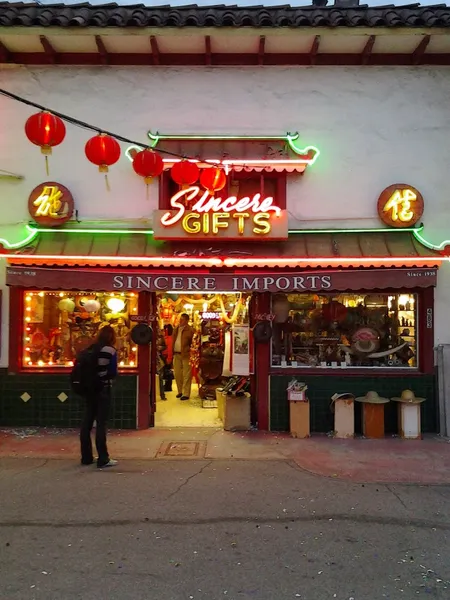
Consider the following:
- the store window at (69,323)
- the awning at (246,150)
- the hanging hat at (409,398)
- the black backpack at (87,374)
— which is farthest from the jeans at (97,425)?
the hanging hat at (409,398)

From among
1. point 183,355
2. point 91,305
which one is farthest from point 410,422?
point 91,305

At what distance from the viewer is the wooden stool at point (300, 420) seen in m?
9.20

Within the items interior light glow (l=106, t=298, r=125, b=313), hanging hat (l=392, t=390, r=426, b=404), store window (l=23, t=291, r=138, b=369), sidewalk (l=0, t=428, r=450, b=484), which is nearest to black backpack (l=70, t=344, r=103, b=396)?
sidewalk (l=0, t=428, r=450, b=484)

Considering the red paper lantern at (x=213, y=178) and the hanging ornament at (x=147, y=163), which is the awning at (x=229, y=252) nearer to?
the red paper lantern at (x=213, y=178)

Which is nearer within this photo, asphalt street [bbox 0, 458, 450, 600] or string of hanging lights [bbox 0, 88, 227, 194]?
asphalt street [bbox 0, 458, 450, 600]

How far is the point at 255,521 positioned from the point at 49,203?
251 inches

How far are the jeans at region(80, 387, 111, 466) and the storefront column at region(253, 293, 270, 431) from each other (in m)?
3.01

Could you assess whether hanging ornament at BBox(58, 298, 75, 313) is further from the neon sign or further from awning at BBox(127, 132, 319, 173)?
awning at BBox(127, 132, 319, 173)

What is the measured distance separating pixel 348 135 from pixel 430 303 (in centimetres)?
334

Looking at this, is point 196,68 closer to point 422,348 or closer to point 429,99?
point 429,99

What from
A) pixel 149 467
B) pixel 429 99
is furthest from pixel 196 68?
pixel 149 467

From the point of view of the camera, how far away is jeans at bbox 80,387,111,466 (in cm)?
752

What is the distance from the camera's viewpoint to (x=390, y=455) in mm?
8242

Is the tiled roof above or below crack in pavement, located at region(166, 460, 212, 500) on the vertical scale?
above
